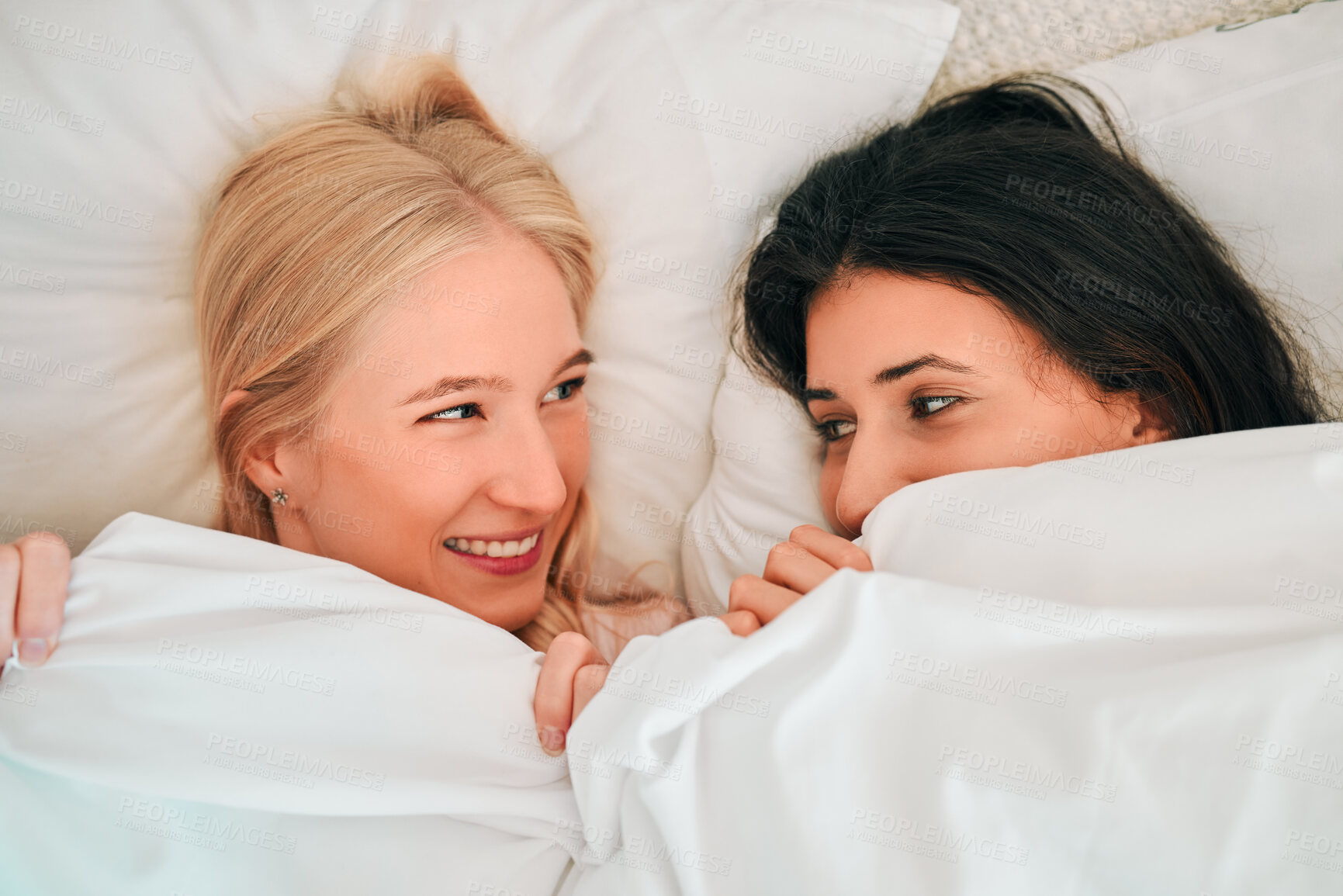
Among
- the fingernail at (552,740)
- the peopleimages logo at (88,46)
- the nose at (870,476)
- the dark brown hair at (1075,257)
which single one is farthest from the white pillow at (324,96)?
the fingernail at (552,740)

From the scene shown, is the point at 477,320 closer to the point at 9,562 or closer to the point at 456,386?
the point at 456,386

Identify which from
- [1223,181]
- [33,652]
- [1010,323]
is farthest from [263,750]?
[1223,181]

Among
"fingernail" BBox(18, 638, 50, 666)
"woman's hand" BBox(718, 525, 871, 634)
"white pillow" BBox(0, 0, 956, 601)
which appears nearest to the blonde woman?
"white pillow" BBox(0, 0, 956, 601)

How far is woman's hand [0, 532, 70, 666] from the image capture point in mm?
1202

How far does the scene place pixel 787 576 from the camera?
52.2 inches

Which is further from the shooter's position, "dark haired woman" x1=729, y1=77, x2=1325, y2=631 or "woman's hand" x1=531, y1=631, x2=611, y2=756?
"dark haired woman" x1=729, y1=77, x2=1325, y2=631

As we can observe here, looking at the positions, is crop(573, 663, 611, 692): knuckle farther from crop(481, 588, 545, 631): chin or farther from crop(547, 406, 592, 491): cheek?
crop(547, 406, 592, 491): cheek

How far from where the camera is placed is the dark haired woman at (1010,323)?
1.40 m

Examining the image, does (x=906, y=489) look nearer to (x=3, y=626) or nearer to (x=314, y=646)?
(x=314, y=646)

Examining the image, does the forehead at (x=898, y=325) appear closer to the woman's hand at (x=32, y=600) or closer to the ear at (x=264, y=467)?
the ear at (x=264, y=467)

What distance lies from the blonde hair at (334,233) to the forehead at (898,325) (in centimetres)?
61

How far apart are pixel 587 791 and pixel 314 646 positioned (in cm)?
44

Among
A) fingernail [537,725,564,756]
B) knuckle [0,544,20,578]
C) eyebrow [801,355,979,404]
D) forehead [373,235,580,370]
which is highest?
eyebrow [801,355,979,404]

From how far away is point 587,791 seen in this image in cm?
113
